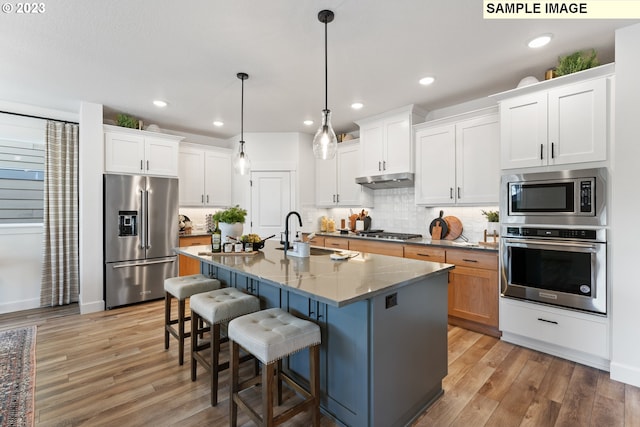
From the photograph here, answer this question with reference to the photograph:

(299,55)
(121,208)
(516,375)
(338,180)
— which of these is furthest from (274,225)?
(516,375)

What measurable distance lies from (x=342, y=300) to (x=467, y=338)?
7.78 feet

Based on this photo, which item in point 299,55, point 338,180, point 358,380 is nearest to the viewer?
point 358,380

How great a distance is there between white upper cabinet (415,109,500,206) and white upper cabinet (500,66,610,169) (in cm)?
37

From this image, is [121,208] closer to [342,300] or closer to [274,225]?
[274,225]

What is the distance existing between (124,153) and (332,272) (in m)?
3.68

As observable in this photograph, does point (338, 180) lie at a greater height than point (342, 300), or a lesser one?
greater

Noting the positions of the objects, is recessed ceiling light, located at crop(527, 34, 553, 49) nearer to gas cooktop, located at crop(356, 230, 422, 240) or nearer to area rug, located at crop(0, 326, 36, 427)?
gas cooktop, located at crop(356, 230, 422, 240)

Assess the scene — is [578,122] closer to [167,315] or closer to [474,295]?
[474,295]

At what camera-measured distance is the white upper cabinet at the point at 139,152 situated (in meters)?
3.99

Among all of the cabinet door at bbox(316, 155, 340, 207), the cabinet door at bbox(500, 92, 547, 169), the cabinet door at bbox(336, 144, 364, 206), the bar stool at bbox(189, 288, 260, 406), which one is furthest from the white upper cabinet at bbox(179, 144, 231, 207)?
the cabinet door at bbox(500, 92, 547, 169)

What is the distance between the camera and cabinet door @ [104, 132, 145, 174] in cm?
397

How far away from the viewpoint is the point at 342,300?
133 cm

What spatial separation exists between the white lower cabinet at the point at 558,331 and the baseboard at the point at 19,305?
220 inches

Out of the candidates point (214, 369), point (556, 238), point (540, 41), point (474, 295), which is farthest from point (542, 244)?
point (214, 369)
